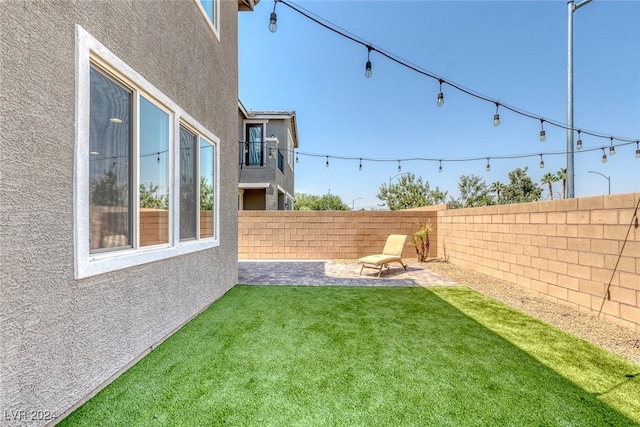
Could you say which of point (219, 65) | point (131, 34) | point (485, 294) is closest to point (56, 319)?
point (131, 34)

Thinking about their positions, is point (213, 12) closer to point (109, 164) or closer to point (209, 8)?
point (209, 8)

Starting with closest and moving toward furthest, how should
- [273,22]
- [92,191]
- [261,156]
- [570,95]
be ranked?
[92,191], [273,22], [570,95], [261,156]

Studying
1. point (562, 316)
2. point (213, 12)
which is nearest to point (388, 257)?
point (562, 316)

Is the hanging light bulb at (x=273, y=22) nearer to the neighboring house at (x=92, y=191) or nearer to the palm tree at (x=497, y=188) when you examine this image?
the neighboring house at (x=92, y=191)

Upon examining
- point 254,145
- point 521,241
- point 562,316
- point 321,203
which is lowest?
point 562,316

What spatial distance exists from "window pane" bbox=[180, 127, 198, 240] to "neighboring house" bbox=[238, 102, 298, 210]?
8.64 meters

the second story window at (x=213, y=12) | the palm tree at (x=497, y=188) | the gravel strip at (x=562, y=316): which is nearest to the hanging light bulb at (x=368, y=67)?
the second story window at (x=213, y=12)

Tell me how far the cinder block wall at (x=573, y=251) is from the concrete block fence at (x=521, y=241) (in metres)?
0.01

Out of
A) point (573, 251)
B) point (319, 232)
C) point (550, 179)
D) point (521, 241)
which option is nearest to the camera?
point (573, 251)

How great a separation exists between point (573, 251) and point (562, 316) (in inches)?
45.2

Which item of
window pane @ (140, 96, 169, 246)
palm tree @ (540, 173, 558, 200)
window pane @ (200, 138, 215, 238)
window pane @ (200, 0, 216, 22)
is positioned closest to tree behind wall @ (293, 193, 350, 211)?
palm tree @ (540, 173, 558, 200)

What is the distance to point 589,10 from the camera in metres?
8.73

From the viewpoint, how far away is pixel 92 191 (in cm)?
242

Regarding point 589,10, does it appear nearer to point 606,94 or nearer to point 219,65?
point 606,94
